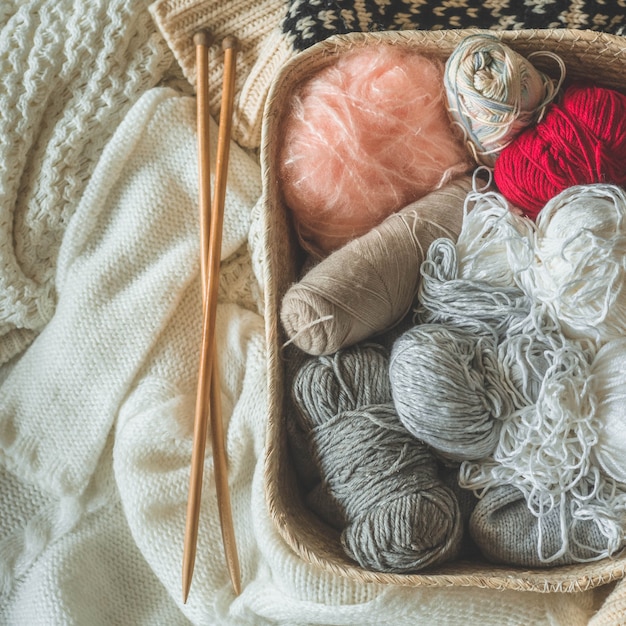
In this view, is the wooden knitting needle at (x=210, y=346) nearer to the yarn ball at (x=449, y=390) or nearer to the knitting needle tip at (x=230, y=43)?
the knitting needle tip at (x=230, y=43)

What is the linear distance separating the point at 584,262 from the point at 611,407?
0.55ft

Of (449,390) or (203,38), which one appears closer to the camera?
(449,390)

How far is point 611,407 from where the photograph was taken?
0.73 m

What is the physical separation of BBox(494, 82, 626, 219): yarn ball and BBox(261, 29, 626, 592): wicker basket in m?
0.07

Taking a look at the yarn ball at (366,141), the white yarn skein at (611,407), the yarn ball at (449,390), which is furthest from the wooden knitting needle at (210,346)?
the white yarn skein at (611,407)

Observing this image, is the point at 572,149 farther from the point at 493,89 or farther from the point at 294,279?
the point at 294,279

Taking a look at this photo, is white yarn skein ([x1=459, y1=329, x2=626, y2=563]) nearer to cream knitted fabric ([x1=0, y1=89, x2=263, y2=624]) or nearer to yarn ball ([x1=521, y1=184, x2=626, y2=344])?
yarn ball ([x1=521, y1=184, x2=626, y2=344])

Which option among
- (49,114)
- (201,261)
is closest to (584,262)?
(201,261)

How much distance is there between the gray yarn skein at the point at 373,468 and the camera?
→ 2.41 ft

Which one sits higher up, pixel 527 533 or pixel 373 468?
pixel 373 468

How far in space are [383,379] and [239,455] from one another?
26 centimetres

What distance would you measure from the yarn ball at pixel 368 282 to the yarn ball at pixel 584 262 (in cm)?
14

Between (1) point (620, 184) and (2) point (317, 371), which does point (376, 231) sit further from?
(1) point (620, 184)

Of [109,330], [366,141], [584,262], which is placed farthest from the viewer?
[109,330]
